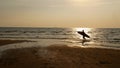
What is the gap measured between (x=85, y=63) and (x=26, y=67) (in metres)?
4.16

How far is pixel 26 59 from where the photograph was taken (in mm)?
18656

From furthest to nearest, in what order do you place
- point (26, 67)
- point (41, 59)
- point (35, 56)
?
point (35, 56) < point (41, 59) < point (26, 67)

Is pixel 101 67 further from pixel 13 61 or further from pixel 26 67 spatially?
pixel 13 61

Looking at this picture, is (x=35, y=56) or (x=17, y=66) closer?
(x=17, y=66)

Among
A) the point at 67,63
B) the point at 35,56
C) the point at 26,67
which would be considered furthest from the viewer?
the point at 35,56

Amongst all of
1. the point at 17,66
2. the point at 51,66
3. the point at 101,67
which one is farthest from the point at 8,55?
the point at 101,67

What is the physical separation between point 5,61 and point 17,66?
6.28 feet

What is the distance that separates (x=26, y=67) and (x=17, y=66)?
27.4 inches

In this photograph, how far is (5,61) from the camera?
58.4 ft

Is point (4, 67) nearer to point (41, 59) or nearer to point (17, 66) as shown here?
point (17, 66)

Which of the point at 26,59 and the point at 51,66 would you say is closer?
the point at 51,66

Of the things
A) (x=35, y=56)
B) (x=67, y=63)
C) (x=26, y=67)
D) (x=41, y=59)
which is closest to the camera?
(x=26, y=67)

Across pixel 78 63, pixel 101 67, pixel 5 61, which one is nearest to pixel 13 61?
pixel 5 61

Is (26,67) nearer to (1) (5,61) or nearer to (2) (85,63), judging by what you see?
(1) (5,61)
